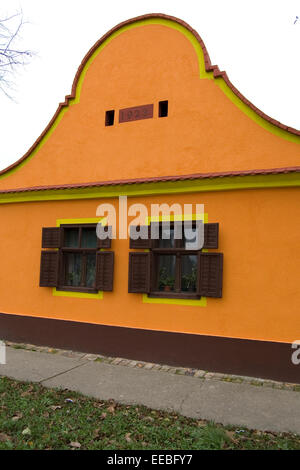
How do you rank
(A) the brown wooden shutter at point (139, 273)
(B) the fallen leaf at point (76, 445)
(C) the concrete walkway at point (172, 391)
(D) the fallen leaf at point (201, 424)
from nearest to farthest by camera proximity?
1. (B) the fallen leaf at point (76, 445)
2. (D) the fallen leaf at point (201, 424)
3. (C) the concrete walkway at point (172, 391)
4. (A) the brown wooden shutter at point (139, 273)

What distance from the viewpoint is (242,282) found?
19.3 feet

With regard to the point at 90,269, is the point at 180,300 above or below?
below

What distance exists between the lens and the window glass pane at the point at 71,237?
7.51m

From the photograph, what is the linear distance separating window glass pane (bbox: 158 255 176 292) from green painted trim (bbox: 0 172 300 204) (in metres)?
1.28

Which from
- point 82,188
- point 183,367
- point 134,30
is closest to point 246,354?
point 183,367

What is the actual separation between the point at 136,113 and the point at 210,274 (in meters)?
3.65

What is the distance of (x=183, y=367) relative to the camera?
611 cm

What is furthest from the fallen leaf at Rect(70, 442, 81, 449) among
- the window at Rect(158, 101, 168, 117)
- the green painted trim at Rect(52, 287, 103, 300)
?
the window at Rect(158, 101, 168, 117)

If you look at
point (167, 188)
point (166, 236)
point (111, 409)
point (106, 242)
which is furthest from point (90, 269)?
point (111, 409)

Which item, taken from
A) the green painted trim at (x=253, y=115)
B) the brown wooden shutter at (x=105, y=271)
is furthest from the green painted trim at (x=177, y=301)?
the green painted trim at (x=253, y=115)

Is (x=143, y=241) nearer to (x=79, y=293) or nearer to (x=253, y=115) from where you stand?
(x=79, y=293)

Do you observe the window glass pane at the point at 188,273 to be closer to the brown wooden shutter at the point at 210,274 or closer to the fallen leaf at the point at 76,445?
the brown wooden shutter at the point at 210,274
